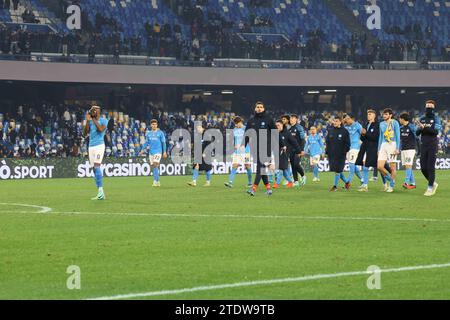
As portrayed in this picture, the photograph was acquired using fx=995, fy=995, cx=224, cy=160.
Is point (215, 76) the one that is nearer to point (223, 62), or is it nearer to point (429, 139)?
point (223, 62)

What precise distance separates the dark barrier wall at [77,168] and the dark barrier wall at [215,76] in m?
7.38

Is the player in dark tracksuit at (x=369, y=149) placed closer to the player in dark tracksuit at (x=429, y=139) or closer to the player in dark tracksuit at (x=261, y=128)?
the player in dark tracksuit at (x=429, y=139)

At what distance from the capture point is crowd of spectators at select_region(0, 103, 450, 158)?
45.0 meters

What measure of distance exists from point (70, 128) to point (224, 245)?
115 ft

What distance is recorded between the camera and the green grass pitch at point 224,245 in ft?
33.2

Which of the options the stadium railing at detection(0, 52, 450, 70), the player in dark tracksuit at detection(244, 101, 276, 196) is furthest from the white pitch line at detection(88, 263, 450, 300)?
the stadium railing at detection(0, 52, 450, 70)

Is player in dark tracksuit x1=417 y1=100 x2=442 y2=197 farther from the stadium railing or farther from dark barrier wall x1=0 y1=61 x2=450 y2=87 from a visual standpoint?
the stadium railing

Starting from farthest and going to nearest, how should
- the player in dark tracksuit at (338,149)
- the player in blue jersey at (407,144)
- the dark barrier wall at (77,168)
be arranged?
the dark barrier wall at (77,168) → the player in blue jersey at (407,144) → the player in dark tracksuit at (338,149)

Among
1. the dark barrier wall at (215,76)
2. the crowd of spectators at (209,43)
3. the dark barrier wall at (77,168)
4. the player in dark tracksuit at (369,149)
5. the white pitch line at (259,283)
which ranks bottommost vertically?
the white pitch line at (259,283)

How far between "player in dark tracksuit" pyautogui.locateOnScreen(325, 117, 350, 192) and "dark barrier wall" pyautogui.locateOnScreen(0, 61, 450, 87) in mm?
22292

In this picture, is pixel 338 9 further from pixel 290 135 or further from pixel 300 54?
pixel 290 135

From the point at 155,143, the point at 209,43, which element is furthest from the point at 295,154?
the point at 209,43

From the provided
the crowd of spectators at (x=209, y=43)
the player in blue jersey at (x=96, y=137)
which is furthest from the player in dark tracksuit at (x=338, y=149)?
the crowd of spectators at (x=209, y=43)
